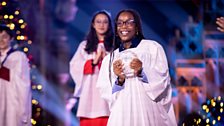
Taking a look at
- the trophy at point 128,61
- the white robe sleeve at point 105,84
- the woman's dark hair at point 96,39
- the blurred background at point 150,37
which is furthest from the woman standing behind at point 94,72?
the blurred background at point 150,37

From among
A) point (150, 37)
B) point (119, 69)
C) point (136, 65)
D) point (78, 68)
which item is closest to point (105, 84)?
point (119, 69)

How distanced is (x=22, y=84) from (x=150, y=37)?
369cm

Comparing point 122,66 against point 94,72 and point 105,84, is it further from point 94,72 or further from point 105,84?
point 94,72

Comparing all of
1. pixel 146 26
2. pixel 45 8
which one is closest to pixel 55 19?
pixel 45 8

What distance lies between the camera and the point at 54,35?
32.9 feet

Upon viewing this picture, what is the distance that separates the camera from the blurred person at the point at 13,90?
6.79 meters

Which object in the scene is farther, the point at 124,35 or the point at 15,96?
the point at 15,96

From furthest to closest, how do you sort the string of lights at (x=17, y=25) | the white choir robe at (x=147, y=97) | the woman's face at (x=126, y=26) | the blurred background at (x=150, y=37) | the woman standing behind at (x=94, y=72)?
the blurred background at (x=150, y=37) → the string of lights at (x=17, y=25) → the woman standing behind at (x=94, y=72) → the woman's face at (x=126, y=26) → the white choir robe at (x=147, y=97)

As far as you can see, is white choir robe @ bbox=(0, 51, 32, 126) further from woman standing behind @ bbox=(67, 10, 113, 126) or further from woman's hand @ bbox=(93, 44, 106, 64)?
woman's hand @ bbox=(93, 44, 106, 64)

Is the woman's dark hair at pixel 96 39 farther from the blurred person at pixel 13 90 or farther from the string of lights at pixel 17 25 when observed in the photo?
the string of lights at pixel 17 25

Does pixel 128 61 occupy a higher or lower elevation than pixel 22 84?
higher

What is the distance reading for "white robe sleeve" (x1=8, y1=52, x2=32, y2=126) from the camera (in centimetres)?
679

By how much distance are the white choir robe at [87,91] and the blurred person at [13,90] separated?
60 cm

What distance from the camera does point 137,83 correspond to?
5.23 meters
